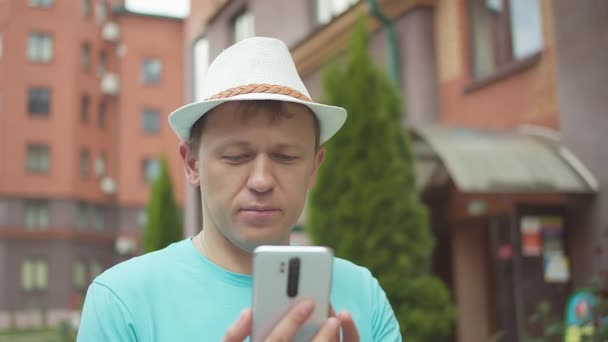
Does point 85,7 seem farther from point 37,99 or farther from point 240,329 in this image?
point 240,329

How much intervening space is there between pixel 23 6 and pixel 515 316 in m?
27.5

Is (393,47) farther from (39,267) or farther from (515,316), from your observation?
(39,267)

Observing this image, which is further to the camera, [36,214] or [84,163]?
[84,163]

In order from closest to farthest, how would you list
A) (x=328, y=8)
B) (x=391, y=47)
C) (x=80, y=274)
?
1. (x=391, y=47)
2. (x=328, y=8)
3. (x=80, y=274)

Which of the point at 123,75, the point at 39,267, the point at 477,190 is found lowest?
the point at 39,267

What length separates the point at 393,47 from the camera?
8773mm

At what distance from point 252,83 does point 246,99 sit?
2.9 inches

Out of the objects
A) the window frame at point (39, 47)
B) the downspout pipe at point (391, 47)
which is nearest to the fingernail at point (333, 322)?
the downspout pipe at point (391, 47)

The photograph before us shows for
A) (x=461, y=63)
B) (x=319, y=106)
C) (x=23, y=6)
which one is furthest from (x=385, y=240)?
(x=23, y=6)

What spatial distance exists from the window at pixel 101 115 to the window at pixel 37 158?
2.94m

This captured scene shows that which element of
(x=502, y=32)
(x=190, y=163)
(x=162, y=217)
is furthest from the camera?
(x=162, y=217)

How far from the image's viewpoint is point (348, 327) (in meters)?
1.43

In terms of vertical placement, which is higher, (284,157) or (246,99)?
(246,99)

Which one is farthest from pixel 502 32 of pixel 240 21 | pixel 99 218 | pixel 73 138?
pixel 99 218
